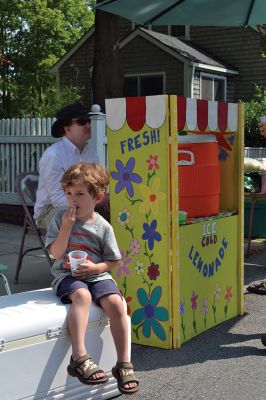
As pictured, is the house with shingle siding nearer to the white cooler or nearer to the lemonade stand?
the lemonade stand

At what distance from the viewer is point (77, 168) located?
3.63 metres

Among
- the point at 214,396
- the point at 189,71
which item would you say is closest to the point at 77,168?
the point at 214,396

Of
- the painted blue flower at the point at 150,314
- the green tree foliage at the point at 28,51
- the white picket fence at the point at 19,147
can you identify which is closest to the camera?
the painted blue flower at the point at 150,314

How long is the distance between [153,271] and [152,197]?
0.51 m

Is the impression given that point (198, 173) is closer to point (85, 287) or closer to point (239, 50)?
point (85, 287)

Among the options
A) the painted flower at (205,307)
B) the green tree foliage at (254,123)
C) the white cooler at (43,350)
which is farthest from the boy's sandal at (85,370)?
the green tree foliage at (254,123)

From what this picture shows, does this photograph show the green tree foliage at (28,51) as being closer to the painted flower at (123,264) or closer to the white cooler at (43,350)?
the painted flower at (123,264)

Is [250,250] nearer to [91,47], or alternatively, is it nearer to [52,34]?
[91,47]

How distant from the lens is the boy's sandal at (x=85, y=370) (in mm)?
3211

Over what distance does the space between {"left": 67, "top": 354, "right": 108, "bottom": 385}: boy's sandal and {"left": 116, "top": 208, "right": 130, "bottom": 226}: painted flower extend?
1406 millimetres

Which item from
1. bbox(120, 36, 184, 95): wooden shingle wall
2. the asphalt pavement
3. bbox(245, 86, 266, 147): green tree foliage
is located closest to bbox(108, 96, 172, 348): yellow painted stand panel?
the asphalt pavement

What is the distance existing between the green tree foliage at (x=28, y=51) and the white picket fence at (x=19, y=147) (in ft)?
56.1

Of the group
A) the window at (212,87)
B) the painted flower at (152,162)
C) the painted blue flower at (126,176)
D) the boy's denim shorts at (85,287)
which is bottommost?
the boy's denim shorts at (85,287)

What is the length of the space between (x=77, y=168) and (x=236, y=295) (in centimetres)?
220
